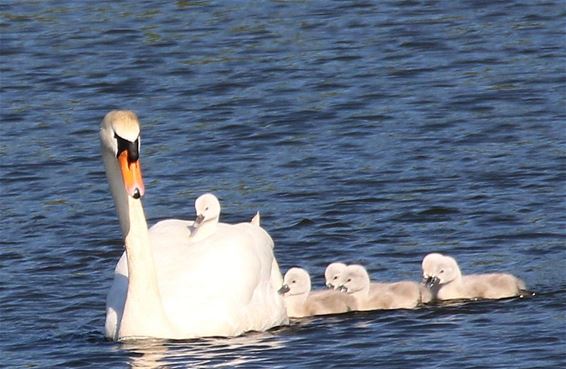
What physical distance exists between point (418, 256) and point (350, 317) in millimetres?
1137

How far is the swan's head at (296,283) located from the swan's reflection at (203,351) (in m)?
0.50

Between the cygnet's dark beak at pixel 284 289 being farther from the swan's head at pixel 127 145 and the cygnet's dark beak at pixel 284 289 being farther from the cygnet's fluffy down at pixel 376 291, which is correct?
the swan's head at pixel 127 145

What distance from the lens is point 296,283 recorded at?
11773 millimetres

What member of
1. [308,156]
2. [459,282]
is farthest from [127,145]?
[308,156]

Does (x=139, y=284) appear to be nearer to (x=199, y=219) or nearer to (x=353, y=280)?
(x=199, y=219)

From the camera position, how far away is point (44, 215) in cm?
1381

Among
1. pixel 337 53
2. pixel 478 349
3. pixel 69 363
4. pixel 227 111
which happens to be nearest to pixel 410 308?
pixel 478 349

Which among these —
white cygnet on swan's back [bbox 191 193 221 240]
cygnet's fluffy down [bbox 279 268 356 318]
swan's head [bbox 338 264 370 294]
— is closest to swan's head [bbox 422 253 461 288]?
swan's head [bbox 338 264 370 294]

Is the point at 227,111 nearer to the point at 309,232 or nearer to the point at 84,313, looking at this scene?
the point at 309,232

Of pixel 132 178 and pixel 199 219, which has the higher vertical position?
pixel 132 178

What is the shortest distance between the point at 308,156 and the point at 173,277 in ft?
12.7

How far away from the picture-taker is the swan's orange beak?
10.7m

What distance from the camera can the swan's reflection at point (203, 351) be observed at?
10.5 metres

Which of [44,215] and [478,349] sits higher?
[44,215]
